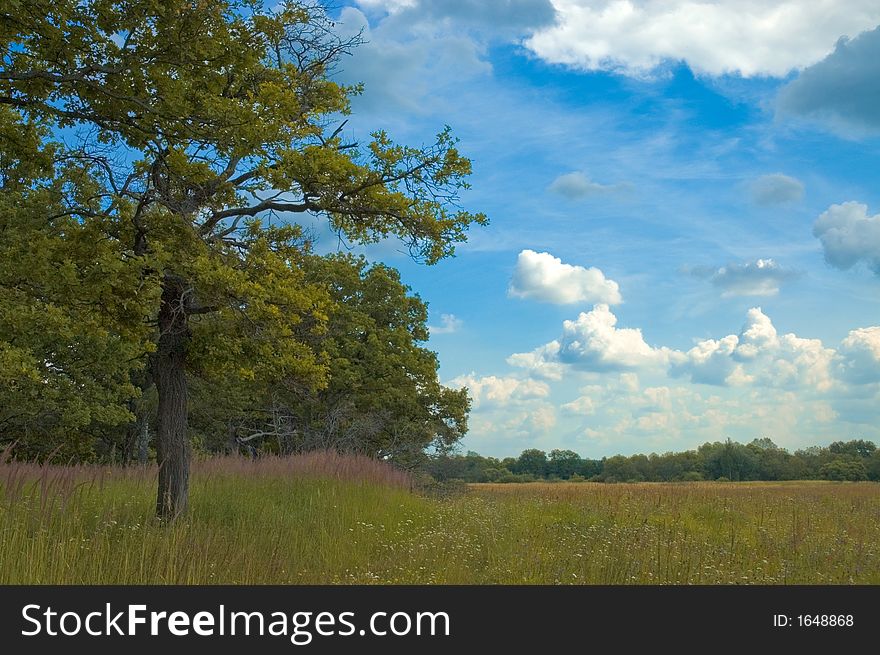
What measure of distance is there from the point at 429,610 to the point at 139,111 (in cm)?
787

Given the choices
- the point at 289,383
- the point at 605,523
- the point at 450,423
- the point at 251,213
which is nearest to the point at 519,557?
the point at 605,523

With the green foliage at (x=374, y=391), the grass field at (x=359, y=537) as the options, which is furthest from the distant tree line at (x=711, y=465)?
the grass field at (x=359, y=537)

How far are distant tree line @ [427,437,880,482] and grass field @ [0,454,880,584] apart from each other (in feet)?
198

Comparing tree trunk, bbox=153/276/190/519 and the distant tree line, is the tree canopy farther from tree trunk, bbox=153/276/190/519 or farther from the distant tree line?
the distant tree line

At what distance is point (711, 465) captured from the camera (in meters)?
96.5

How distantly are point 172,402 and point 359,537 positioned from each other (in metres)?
4.21

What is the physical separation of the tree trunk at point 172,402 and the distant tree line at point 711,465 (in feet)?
212

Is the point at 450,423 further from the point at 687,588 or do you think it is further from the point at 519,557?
the point at 687,588

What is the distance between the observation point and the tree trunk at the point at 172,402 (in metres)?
12.5

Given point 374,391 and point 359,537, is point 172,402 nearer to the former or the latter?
point 359,537

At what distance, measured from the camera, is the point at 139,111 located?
33.2ft

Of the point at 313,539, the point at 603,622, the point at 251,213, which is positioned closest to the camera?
the point at 603,622

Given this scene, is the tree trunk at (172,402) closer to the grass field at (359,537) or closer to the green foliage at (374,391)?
the grass field at (359,537)

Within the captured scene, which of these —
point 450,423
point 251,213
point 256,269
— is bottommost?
point 450,423
